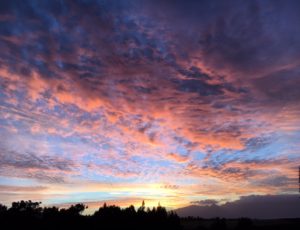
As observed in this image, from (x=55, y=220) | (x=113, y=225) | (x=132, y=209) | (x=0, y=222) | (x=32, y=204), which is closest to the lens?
(x=0, y=222)

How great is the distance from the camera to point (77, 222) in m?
108

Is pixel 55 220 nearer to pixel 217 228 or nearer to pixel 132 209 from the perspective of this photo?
pixel 132 209

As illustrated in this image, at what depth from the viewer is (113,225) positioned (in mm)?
114062

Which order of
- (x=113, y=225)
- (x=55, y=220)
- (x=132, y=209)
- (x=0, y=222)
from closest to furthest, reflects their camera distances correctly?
(x=0, y=222)
(x=55, y=220)
(x=113, y=225)
(x=132, y=209)

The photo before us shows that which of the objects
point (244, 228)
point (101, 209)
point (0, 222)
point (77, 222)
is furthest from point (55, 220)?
point (244, 228)

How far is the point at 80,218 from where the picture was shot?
112m

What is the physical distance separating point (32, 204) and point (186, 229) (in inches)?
2368

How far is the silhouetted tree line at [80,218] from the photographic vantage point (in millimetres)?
102188

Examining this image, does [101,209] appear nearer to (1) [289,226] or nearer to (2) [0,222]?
(2) [0,222]

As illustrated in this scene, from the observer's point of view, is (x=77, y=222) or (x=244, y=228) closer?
(x=77, y=222)

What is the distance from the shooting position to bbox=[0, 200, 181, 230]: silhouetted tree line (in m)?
102

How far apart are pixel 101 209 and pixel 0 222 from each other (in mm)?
38998

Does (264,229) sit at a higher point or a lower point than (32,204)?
lower

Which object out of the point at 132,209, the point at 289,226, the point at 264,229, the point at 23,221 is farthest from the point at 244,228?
the point at 23,221
